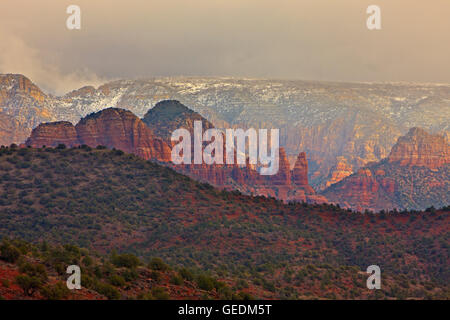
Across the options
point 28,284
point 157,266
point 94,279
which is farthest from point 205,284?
point 28,284

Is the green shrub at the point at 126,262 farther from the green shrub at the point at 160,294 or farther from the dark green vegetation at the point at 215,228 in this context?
the dark green vegetation at the point at 215,228

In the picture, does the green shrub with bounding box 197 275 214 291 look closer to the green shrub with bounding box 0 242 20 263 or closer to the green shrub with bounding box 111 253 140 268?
the green shrub with bounding box 111 253 140 268

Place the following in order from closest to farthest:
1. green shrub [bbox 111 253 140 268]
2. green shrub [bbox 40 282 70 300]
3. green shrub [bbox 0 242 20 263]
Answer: green shrub [bbox 40 282 70 300] → green shrub [bbox 0 242 20 263] → green shrub [bbox 111 253 140 268]

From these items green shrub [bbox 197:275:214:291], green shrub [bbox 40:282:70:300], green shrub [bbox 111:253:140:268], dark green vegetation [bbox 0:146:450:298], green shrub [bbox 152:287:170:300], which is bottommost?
dark green vegetation [bbox 0:146:450:298]

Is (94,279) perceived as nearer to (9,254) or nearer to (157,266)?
(9,254)

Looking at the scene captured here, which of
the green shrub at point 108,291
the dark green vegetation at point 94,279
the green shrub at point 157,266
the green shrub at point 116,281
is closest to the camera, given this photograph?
the dark green vegetation at point 94,279

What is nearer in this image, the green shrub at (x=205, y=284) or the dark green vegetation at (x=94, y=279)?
the dark green vegetation at (x=94, y=279)

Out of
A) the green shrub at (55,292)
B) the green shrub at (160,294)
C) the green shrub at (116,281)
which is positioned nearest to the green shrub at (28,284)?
the green shrub at (55,292)

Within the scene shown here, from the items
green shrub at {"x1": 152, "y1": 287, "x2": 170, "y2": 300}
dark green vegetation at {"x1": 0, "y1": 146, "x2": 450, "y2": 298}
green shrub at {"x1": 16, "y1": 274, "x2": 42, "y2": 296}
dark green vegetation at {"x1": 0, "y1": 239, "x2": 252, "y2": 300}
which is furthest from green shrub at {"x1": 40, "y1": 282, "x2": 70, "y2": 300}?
dark green vegetation at {"x1": 0, "y1": 146, "x2": 450, "y2": 298}
